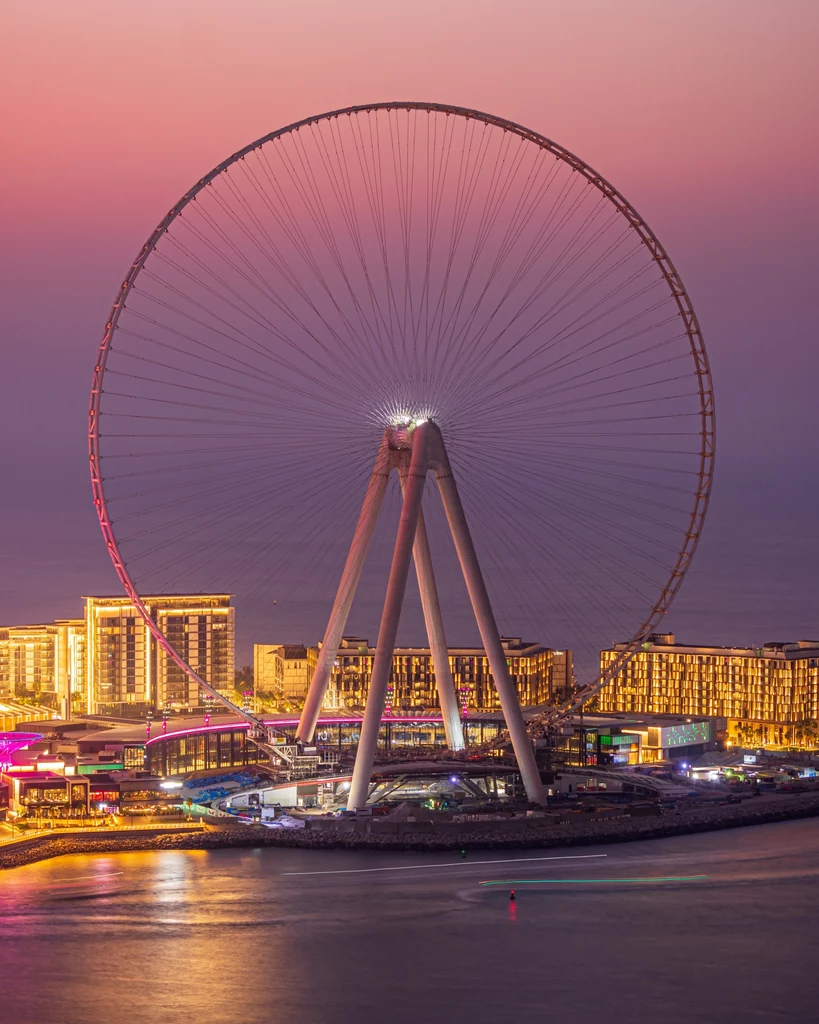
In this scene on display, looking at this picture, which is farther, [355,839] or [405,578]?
[405,578]

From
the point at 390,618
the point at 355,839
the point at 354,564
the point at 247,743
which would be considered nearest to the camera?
the point at 355,839

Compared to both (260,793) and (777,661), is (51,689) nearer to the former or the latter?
(777,661)

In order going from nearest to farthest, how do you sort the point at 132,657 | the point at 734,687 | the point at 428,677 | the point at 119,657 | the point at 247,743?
the point at 247,743 → the point at 734,687 → the point at 428,677 → the point at 119,657 → the point at 132,657

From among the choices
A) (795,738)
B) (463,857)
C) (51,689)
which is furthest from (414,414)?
(51,689)

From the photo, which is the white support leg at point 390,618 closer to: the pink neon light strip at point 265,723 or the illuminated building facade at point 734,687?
the pink neon light strip at point 265,723

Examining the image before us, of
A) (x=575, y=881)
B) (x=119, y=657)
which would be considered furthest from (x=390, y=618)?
(x=119, y=657)

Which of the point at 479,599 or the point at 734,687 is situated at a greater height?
the point at 479,599

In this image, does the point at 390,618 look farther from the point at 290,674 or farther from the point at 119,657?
the point at 290,674

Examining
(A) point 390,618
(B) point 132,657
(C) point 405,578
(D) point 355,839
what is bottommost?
(D) point 355,839

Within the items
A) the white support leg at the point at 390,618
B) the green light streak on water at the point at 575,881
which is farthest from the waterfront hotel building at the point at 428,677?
the green light streak on water at the point at 575,881
